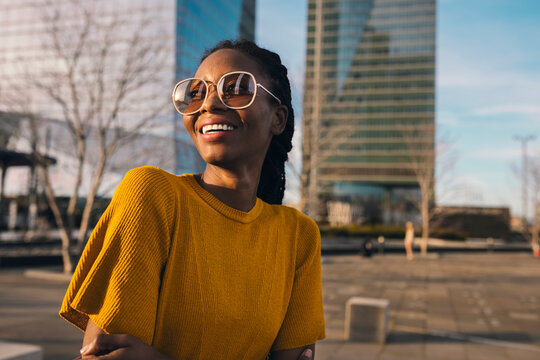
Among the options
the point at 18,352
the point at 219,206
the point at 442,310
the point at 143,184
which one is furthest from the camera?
the point at 442,310

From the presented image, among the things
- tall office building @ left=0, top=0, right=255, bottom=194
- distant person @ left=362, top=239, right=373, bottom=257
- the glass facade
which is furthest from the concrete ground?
the glass facade

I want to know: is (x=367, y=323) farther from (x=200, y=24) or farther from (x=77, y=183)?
(x=200, y=24)

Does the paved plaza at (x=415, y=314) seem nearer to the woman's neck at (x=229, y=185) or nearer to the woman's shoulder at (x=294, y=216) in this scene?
the woman's shoulder at (x=294, y=216)

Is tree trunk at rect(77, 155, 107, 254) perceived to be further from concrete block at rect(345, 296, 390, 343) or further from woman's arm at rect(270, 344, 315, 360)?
woman's arm at rect(270, 344, 315, 360)

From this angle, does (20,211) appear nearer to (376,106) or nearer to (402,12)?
(376,106)

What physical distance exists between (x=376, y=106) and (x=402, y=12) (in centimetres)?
2221

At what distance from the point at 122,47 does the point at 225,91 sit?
22.9 meters

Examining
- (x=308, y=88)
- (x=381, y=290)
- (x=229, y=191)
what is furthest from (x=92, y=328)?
(x=308, y=88)

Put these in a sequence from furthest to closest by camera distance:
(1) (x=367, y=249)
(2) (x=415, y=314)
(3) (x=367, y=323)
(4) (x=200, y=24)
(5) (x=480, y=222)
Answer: (4) (x=200, y=24) < (5) (x=480, y=222) < (1) (x=367, y=249) < (2) (x=415, y=314) < (3) (x=367, y=323)

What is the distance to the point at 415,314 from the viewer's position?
1006 centimetres

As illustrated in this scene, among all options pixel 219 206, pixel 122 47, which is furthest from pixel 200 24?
pixel 219 206

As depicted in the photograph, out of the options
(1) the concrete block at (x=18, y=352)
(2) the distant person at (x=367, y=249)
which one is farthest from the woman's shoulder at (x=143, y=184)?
(2) the distant person at (x=367, y=249)

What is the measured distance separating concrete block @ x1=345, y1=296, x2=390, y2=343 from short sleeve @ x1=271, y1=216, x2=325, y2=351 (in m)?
6.41

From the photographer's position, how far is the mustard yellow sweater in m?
1.14
